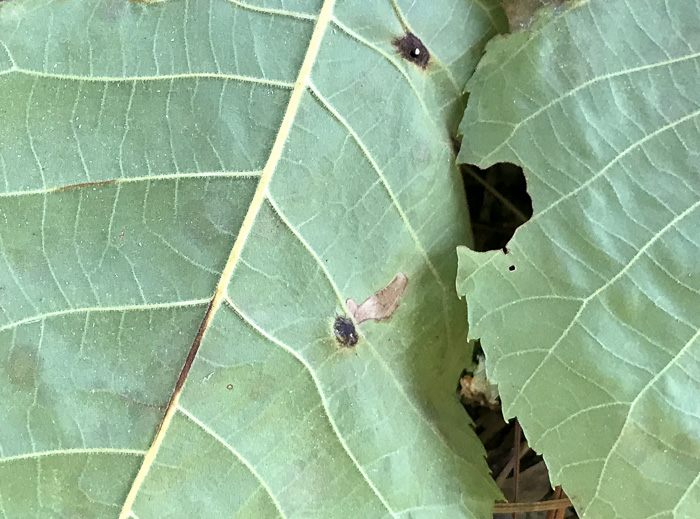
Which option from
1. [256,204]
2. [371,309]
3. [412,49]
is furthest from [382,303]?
[412,49]

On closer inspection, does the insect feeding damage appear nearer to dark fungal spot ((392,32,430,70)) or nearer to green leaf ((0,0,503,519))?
green leaf ((0,0,503,519))

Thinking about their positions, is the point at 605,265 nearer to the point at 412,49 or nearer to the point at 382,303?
the point at 382,303

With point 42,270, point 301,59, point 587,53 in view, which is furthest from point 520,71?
point 42,270

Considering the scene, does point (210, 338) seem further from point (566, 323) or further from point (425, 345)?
point (566, 323)

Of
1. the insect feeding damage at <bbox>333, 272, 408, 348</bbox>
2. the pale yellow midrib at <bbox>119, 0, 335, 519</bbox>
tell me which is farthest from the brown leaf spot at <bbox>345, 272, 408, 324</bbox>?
the pale yellow midrib at <bbox>119, 0, 335, 519</bbox>

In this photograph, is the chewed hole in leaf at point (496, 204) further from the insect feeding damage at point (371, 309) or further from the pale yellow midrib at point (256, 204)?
the pale yellow midrib at point (256, 204)

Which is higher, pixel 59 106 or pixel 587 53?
pixel 587 53

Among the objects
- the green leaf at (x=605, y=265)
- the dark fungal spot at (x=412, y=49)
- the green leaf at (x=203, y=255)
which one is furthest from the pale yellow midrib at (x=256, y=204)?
the green leaf at (x=605, y=265)

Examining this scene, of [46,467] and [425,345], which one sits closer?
[46,467]
